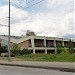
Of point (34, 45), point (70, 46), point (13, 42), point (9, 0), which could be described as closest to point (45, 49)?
point (34, 45)

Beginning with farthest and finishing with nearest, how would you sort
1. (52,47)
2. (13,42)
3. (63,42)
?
(63,42)
(52,47)
(13,42)

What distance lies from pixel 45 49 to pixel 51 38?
7.26 meters

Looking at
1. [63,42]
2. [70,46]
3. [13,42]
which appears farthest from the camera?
[63,42]

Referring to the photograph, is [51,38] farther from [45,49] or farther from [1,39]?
[1,39]

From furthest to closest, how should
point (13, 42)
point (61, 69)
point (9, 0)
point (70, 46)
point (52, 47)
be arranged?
1. point (52, 47)
2. point (13, 42)
3. point (70, 46)
4. point (9, 0)
5. point (61, 69)

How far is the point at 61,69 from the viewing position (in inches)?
863

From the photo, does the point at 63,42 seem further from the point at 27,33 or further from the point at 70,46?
the point at 70,46

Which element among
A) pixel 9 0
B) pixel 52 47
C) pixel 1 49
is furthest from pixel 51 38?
pixel 9 0

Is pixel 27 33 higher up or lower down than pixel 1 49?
higher up

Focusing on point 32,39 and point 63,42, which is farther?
point 63,42

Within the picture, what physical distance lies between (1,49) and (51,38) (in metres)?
28.8

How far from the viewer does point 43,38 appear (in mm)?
108062

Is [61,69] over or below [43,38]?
below

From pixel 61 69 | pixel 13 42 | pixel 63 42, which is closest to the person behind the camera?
pixel 61 69
